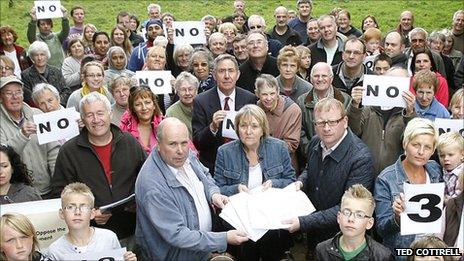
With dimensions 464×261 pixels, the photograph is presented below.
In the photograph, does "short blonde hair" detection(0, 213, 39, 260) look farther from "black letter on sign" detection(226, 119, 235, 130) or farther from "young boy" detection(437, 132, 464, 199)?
"young boy" detection(437, 132, 464, 199)

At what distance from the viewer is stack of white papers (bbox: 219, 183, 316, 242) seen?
4.54m

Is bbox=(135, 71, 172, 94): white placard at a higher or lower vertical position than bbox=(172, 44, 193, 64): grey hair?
lower

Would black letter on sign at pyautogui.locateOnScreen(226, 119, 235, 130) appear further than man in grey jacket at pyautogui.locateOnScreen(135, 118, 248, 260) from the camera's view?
Yes

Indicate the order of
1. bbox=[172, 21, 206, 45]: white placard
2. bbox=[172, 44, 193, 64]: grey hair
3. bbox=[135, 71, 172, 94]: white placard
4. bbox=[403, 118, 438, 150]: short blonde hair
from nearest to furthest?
bbox=[403, 118, 438, 150]: short blonde hair < bbox=[135, 71, 172, 94]: white placard < bbox=[172, 44, 193, 64]: grey hair < bbox=[172, 21, 206, 45]: white placard

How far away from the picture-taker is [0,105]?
616 centimetres

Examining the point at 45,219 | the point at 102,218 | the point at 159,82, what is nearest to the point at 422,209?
the point at 102,218

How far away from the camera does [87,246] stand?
438 cm

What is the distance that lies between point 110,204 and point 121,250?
101cm

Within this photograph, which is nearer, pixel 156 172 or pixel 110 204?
pixel 156 172

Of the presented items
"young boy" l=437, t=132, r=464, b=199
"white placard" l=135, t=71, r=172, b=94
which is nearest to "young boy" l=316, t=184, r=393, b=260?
"young boy" l=437, t=132, r=464, b=199

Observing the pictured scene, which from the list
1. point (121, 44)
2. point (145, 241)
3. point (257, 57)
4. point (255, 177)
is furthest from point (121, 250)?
point (121, 44)

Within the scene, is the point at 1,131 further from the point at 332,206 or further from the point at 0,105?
the point at 332,206

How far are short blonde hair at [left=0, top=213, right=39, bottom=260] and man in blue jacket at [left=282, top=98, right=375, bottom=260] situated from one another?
81.2 inches

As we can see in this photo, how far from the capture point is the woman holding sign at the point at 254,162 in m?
5.04
